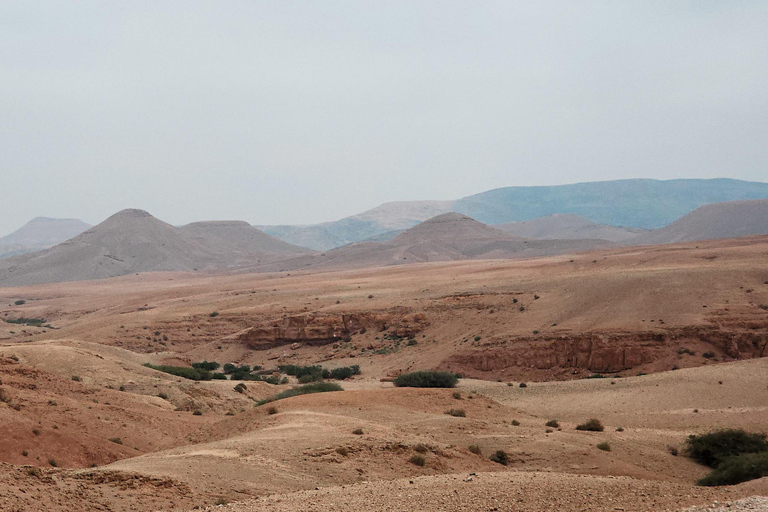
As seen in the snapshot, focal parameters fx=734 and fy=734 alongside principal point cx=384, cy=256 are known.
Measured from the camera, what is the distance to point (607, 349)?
112ft

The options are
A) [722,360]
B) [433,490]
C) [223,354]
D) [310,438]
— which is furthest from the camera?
[223,354]

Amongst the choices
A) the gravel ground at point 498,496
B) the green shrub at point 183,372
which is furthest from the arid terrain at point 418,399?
the green shrub at point 183,372

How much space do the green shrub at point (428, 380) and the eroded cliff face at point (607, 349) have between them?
7.09m

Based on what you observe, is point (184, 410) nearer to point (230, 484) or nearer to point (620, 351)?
point (230, 484)

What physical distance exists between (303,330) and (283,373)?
7.55 metres

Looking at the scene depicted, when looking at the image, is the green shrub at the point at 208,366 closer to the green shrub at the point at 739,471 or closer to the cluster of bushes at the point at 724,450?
the cluster of bushes at the point at 724,450

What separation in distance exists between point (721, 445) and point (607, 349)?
1785cm

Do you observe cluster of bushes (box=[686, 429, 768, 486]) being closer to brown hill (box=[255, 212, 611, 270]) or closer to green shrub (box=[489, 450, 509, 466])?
green shrub (box=[489, 450, 509, 466])

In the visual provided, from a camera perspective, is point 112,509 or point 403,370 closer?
point 112,509

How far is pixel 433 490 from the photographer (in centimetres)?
1117

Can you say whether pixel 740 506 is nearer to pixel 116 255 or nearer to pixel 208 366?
pixel 208 366

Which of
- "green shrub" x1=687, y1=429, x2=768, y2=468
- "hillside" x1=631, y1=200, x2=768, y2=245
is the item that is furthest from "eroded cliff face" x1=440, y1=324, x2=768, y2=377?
"hillside" x1=631, y1=200, x2=768, y2=245

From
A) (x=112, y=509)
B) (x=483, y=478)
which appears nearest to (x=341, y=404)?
(x=483, y=478)

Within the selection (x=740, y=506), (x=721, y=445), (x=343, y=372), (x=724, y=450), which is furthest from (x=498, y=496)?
(x=343, y=372)
